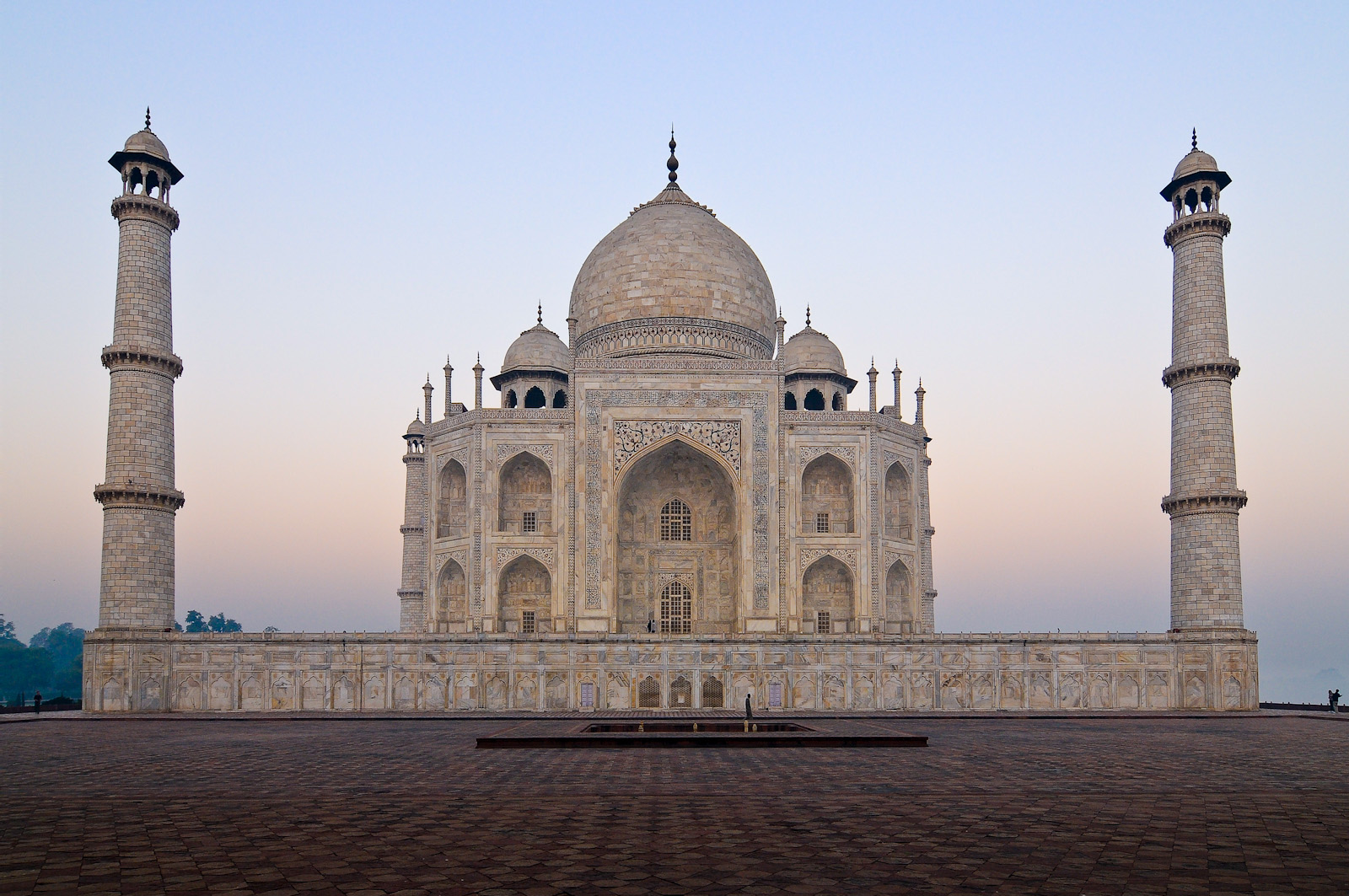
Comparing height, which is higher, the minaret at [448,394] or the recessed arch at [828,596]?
the minaret at [448,394]

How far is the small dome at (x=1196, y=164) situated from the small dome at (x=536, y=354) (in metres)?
17.1

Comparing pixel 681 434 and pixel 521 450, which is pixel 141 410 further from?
pixel 681 434

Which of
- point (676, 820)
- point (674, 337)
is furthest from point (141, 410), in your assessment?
point (676, 820)

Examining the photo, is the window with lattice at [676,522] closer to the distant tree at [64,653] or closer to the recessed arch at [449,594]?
the recessed arch at [449,594]

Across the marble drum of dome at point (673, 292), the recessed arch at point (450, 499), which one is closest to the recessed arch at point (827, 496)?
the marble drum of dome at point (673, 292)

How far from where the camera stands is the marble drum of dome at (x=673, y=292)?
32.9 meters

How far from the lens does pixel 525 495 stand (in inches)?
1168

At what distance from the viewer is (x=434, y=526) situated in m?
29.9

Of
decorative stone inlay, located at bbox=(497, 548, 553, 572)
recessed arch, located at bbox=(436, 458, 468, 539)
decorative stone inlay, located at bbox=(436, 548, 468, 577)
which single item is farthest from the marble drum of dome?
decorative stone inlay, located at bbox=(436, 548, 468, 577)

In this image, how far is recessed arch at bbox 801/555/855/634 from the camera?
94.9ft

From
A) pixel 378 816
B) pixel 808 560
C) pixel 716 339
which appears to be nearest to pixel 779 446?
pixel 808 560

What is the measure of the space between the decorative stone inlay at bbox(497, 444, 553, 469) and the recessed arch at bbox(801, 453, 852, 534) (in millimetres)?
6940

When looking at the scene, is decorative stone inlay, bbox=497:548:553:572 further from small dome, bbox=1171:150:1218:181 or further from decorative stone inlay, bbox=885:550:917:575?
small dome, bbox=1171:150:1218:181

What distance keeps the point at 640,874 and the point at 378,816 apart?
2.63 m
